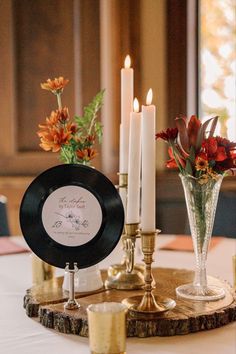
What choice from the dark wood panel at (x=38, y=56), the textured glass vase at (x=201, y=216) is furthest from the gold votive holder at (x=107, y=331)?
the dark wood panel at (x=38, y=56)

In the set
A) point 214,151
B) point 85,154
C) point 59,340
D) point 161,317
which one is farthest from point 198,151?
point 59,340

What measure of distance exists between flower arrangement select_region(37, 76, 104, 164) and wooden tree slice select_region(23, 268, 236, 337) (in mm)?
322

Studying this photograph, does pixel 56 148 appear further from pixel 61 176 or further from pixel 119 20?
pixel 119 20

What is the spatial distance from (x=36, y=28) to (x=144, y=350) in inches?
96.8

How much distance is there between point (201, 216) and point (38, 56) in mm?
2179

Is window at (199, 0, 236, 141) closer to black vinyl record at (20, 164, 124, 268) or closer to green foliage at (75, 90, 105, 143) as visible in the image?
green foliage at (75, 90, 105, 143)

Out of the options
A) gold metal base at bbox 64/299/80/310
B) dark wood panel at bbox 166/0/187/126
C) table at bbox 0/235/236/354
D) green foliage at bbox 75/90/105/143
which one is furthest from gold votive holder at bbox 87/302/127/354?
dark wood panel at bbox 166/0/187/126

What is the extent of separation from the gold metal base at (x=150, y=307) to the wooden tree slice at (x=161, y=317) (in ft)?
0.03

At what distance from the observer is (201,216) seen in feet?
4.12

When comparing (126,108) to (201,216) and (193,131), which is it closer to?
(193,131)

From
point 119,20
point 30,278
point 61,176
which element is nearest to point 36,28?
point 119,20

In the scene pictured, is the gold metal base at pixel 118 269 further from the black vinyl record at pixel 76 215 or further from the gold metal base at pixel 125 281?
the black vinyl record at pixel 76 215

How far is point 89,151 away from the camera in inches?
51.1

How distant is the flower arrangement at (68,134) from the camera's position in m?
1.25
